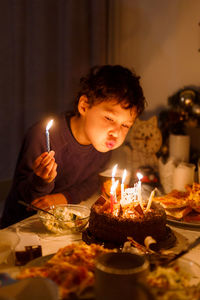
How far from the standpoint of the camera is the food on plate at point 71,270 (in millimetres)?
804

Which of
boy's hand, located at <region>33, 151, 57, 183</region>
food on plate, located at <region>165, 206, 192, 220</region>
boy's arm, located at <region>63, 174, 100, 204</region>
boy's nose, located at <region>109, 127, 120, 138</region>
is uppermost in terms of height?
boy's nose, located at <region>109, 127, 120, 138</region>

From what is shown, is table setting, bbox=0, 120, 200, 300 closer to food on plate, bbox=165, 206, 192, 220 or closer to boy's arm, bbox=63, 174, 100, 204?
food on plate, bbox=165, 206, 192, 220

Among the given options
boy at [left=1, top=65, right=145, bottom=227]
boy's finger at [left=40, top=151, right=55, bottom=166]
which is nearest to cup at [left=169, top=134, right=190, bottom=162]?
boy at [left=1, top=65, right=145, bottom=227]

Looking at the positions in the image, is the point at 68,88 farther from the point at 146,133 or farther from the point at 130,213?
the point at 130,213

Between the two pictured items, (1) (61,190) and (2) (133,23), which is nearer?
(1) (61,190)

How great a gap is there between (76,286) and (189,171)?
1.30 meters

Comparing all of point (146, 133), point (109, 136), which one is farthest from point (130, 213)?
point (146, 133)

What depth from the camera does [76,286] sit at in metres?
0.80

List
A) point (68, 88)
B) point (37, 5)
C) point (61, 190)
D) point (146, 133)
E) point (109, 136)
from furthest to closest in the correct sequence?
point (68, 88)
point (37, 5)
point (146, 133)
point (61, 190)
point (109, 136)

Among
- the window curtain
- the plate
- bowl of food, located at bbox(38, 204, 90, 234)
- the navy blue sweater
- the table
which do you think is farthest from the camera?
the window curtain

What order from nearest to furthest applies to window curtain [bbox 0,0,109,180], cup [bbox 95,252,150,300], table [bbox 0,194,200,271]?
cup [bbox 95,252,150,300] < table [bbox 0,194,200,271] < window curtain [bbox 0,0,109,180]

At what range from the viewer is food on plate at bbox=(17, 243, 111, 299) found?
80 centimetres

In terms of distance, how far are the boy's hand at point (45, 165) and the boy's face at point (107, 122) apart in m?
0.45

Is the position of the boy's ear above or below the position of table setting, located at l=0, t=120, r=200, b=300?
above
